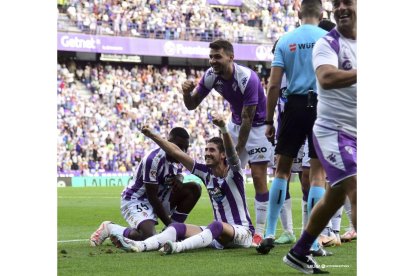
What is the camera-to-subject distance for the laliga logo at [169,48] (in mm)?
29250

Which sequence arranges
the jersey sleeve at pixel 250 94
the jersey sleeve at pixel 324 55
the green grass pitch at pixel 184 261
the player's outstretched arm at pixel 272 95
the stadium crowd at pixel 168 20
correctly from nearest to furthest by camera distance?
the jersey sleeve at pixel 324 55, the green grass pitch at pixel 184 261, the player's outstretched arm at pixel 272 95, the jersey sleeve at pixel 250 94, the stadium crowd at pixel 168 20

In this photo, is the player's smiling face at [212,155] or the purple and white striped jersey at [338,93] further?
the player's smiling face at [212,155]

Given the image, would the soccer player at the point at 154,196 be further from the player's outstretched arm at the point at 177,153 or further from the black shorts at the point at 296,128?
the black shorts at the point at 296,128

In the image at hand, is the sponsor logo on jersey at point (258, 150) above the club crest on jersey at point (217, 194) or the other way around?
above

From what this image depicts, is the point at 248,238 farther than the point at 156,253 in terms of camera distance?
Yes

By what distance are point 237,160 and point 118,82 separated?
70.6 ft

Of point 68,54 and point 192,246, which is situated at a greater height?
point 68,54

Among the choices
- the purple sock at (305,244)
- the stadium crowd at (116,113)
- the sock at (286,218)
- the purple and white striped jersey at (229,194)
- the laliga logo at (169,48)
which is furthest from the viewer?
the laliga logo at (169,48)

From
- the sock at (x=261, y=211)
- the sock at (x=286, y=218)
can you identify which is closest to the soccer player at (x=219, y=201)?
the sock at (x=261, y=211)

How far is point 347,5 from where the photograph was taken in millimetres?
4312

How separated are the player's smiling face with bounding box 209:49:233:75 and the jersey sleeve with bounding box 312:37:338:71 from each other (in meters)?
2.13

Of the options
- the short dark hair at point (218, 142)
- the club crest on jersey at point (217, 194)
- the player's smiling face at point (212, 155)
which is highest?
the short dark hair at point (218, 142)
